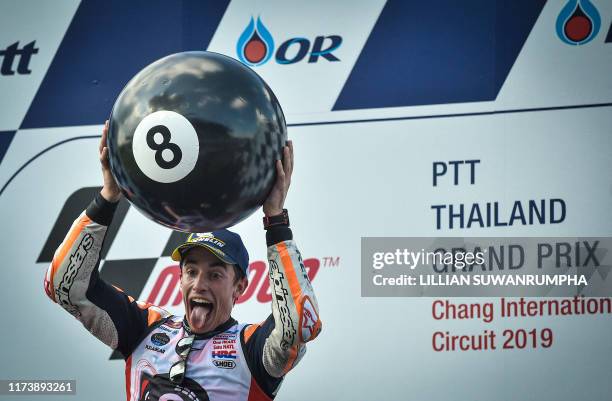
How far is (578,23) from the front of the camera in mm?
4254

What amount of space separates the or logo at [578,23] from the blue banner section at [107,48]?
5.44ft

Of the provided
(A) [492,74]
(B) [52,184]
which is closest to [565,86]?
(A) [492,74]

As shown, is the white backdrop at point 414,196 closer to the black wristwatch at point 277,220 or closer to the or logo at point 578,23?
the or logo at point 578,23

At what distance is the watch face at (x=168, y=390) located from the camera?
2855 millimetres

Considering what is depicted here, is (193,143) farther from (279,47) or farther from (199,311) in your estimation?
(279,47)

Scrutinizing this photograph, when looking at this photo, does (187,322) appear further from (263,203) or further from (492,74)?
(492,74)

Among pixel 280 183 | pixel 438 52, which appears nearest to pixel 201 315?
pixel 280 183

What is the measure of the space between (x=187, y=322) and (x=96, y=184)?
1.73 metres

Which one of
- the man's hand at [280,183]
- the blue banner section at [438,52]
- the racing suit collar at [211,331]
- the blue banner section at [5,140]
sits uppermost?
the blue banner section at [438,52]

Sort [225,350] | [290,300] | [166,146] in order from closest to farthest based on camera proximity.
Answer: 1. [166,146]
2. [290,300]
3. [225,350]

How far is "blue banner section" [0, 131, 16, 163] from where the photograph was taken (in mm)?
4570

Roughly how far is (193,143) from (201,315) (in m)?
0.84

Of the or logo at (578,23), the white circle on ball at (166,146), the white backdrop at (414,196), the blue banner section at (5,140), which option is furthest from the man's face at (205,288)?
the or logo at (578,23)

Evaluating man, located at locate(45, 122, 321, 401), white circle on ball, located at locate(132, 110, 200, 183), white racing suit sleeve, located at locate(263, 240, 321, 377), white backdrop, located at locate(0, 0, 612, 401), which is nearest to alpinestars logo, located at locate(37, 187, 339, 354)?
white backdrop, located at locate(0, 0, 612, 401)
